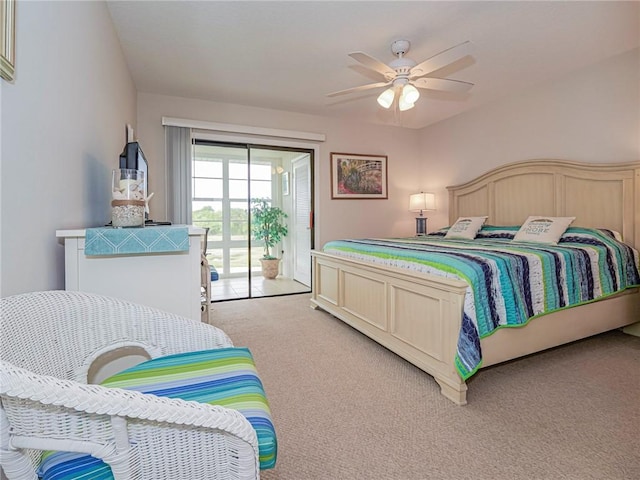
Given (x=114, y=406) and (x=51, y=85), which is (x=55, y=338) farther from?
(x=51, y=85)

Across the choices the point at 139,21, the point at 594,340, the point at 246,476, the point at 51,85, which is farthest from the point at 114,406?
the point at 594,340

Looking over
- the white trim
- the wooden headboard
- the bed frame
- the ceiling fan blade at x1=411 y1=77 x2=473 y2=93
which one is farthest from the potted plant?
the ceiling fan blade at x1=411 y1=77 x2=473 y2=93

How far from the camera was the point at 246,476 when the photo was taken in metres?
0.82

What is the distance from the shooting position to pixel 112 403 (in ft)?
2.24

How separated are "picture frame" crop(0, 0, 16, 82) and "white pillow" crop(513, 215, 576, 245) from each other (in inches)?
138

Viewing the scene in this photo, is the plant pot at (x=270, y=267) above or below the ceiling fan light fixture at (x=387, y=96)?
below

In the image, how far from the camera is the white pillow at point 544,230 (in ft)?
9.86

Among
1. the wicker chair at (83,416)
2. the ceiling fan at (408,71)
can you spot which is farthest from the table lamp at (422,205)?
the wicker chair at (83,416)

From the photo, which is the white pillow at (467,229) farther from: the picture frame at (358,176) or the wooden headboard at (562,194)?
the picture frame at (358,176)

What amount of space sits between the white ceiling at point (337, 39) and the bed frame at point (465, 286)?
1.06 metres

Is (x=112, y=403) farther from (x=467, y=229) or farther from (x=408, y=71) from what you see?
(x=467, y=229)

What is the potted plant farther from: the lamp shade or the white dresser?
the white dresser

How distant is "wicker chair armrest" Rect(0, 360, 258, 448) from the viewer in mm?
615

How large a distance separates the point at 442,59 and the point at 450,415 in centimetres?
232
